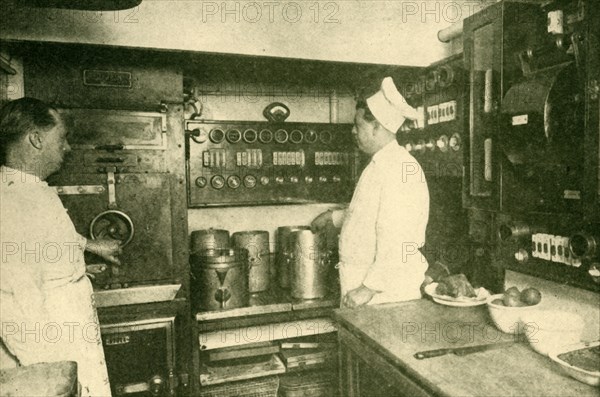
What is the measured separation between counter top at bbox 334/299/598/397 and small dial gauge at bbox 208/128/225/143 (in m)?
1.82

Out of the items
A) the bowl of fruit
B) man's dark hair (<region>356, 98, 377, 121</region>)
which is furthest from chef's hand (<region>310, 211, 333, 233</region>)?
the bowl of fruit

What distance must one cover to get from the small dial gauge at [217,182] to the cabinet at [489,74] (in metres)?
1.80

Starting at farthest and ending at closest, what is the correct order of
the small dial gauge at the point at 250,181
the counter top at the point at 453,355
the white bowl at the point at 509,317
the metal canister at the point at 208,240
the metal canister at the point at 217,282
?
1. the small dial gauge at the point at 250,181
2. the metal canister at the point at 208,240
3. the metal canister at the point at 217,282
4. the white bowl at the point at 509,317
5. the counter top at the point at 453,355

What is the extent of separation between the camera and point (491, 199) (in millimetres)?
2500

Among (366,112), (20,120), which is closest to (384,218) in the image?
(366,112)

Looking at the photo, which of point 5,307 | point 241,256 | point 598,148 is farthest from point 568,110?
point 5,307

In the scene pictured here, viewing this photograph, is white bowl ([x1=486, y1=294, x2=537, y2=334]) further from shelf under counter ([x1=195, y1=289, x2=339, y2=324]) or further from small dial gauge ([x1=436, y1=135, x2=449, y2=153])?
shelf under counter ([x1=195, y1=289, x2=339, y2=324])

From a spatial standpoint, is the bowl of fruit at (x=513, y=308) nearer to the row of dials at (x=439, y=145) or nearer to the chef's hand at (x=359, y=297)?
the chef's hand at (x=359, y=297)

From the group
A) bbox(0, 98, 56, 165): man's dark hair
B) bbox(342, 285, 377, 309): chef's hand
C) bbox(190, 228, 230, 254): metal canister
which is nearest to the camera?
bbox(0, 98, 56, 165): man's dark hair

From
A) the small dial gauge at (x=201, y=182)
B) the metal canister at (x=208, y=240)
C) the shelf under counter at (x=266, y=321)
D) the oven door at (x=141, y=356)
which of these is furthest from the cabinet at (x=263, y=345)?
the small dial gauge at (x=201, y=182)

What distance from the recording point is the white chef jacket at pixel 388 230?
8.45 ft

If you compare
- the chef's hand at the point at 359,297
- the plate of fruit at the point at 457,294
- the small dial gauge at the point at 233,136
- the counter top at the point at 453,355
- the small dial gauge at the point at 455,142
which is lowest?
the counter top at the point at 453,355

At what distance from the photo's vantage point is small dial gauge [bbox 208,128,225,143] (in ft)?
11.9

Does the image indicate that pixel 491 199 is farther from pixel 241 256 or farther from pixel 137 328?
pixel 137 328
